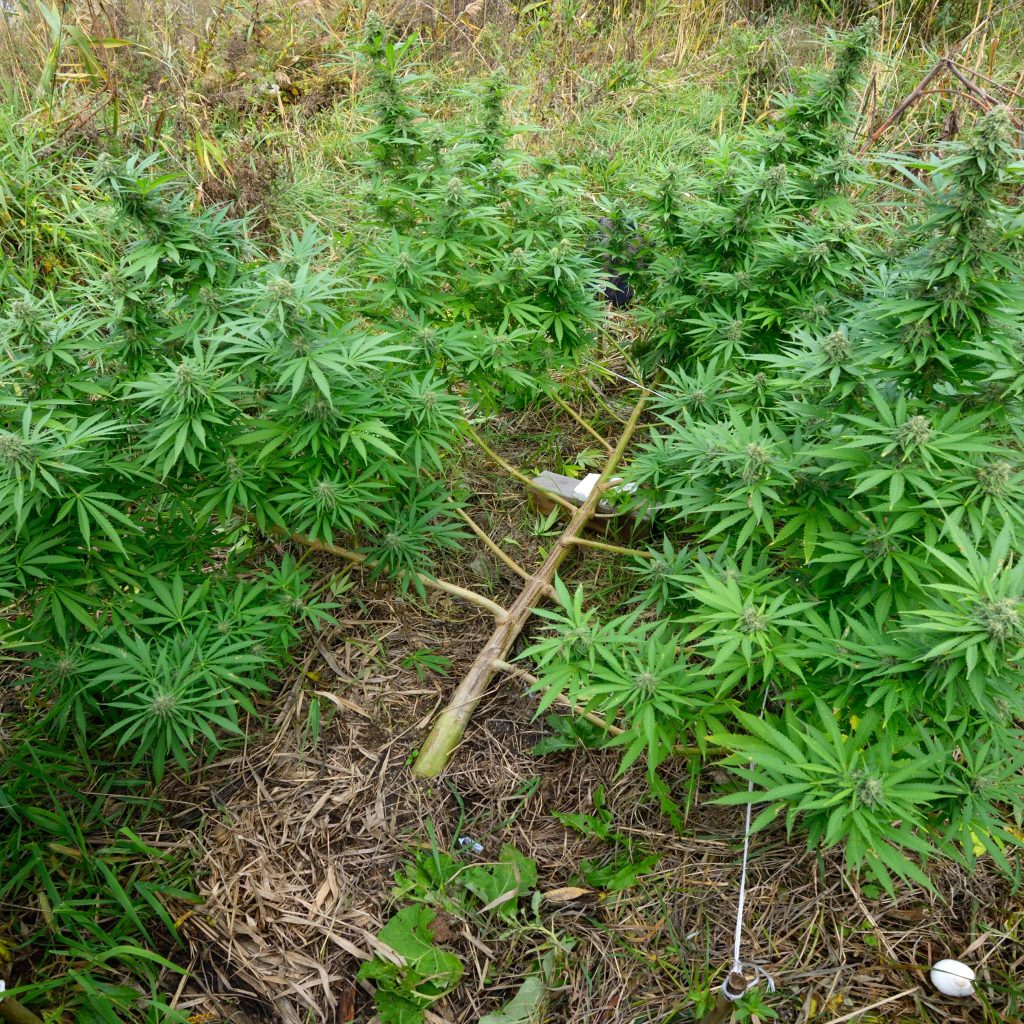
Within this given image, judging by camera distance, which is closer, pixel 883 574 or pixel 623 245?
pixel 883 574

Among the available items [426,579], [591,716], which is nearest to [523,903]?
[591,716]

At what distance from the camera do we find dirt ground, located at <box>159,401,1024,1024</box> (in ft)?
6.30

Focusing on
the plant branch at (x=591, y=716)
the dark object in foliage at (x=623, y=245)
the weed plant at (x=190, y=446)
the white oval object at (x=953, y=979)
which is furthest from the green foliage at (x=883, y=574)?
the dark object in foliage at (x=623, y=245)

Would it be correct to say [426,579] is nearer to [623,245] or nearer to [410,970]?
[410,970]

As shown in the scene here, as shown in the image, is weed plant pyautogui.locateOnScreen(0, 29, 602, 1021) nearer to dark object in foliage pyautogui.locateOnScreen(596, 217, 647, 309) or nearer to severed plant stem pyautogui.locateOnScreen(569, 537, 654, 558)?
dark object in foliage pyautogui.locateOnScreen(596, 217, 647, 309)

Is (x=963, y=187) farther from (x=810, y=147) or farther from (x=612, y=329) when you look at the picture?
(x=612, y=329)

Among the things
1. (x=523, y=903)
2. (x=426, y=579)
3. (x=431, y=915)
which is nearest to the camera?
(x=431, y=915)

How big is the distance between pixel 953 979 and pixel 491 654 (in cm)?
145

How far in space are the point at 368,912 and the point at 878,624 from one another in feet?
4.87

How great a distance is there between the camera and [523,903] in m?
2.14

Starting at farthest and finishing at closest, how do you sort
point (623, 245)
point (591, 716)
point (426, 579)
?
point (623, 245) < point (426, 579) < point (591, 716)

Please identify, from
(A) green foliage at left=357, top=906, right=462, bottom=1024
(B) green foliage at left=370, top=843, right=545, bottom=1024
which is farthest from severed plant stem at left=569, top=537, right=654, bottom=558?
(A) green foliage at left=357, top=906, right=462, bottom=1024

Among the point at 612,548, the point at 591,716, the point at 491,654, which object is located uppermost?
the point at 612,548

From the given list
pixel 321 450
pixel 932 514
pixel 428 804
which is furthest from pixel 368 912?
pixel 932 514
